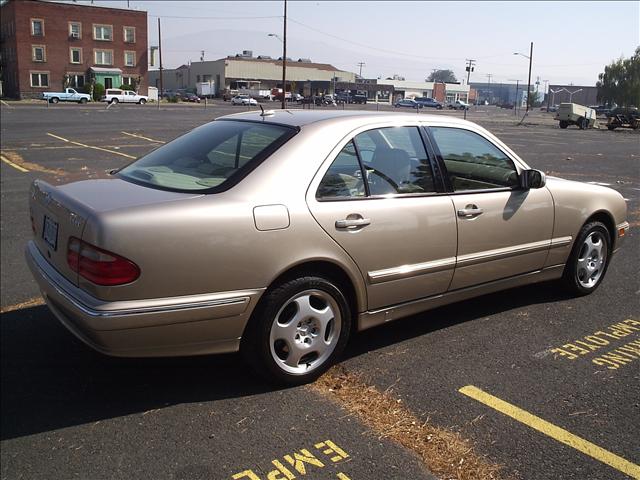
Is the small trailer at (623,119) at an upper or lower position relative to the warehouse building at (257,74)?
lower

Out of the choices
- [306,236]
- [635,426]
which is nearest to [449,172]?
[306,236]

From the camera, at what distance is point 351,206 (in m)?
3.66

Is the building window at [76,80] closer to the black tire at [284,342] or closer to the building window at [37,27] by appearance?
the building window at [37,27]

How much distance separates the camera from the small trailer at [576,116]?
145ft

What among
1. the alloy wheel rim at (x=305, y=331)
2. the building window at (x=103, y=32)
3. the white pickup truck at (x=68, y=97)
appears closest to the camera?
the alloy wheel rim at (x=305, y=331)

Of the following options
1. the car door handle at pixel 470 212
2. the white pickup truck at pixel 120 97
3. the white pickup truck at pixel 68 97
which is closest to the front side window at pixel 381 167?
the car door handle at pixel 470 212

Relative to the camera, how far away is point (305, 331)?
11.7 ft

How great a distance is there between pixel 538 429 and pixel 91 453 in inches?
88.6

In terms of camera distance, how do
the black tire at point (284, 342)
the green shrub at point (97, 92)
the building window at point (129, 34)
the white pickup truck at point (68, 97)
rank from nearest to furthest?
the black tire at point (284, 342) → the white pickup truck at point (68, 97) → the green shrub at point (97, 92) → the building window at point (129, 34)

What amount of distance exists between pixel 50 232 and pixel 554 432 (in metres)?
2.97

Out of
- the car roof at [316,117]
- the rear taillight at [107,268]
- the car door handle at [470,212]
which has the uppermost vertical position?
the car roof at [316,117]

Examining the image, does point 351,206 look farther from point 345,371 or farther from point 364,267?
point 345,371

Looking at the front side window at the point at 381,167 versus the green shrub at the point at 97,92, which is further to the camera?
the green shrub at the point at 97,92

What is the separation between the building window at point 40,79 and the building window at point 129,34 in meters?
10.4
